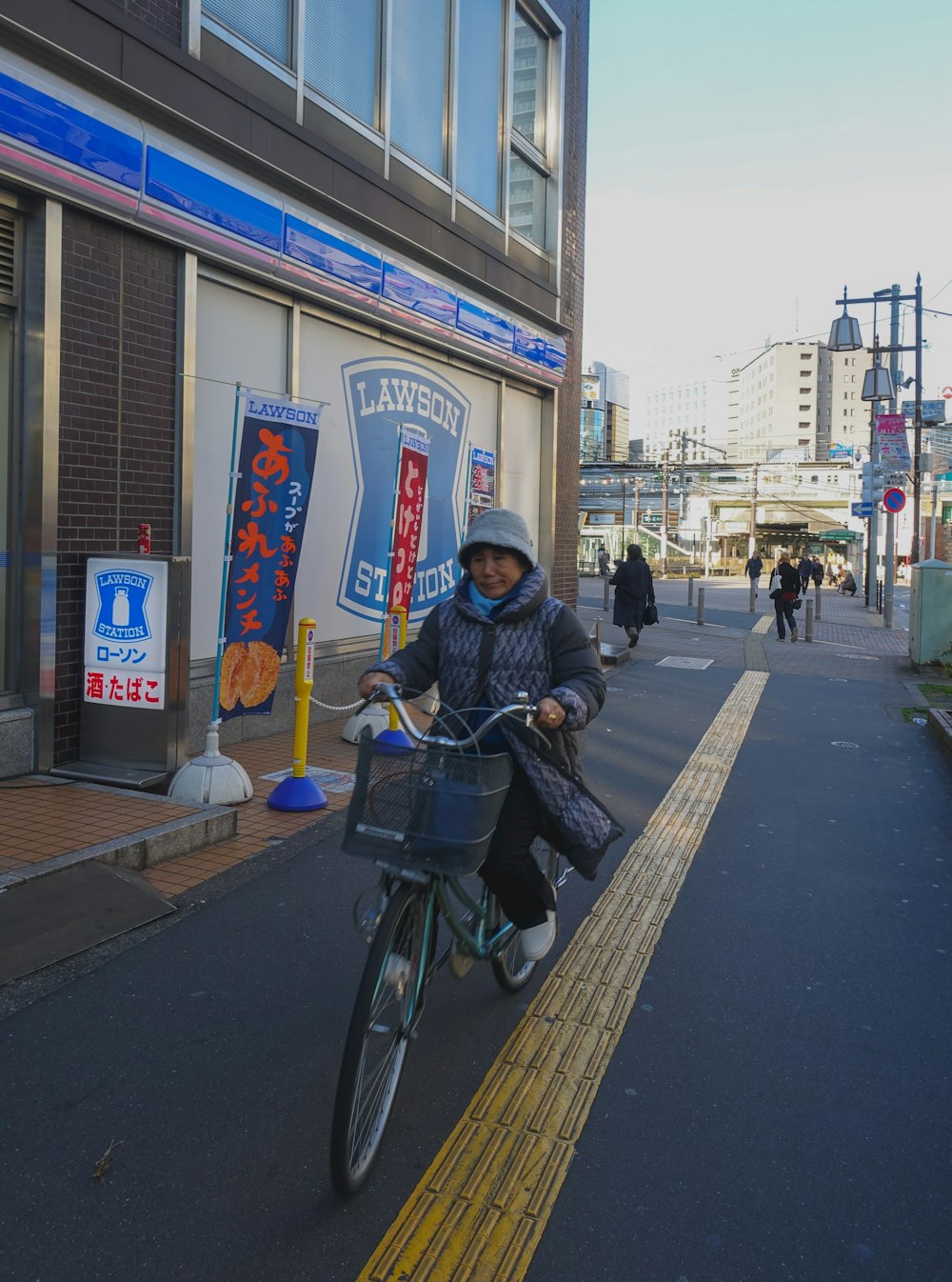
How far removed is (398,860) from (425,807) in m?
0.17


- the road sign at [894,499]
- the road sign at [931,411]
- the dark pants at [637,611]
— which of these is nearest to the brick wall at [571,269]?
the dark pants at [637,611]

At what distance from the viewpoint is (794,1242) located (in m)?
2.67

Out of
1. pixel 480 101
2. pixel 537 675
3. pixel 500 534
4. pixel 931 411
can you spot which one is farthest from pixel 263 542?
pixel 931 411

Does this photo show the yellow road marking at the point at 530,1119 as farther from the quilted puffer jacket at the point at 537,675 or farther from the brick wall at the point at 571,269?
the brick wall at the point at 571,269

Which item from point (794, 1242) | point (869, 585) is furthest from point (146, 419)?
point (869, 585)

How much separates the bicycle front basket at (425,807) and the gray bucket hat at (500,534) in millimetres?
908

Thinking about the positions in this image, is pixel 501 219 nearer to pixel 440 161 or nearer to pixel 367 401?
pixel 440 161

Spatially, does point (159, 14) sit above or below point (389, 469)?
above

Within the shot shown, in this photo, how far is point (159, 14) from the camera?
297 inches

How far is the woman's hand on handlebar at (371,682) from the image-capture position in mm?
3410

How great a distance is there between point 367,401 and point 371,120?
2.83 m

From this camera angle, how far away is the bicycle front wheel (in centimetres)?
265

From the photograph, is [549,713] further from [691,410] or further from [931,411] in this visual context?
[691,410]

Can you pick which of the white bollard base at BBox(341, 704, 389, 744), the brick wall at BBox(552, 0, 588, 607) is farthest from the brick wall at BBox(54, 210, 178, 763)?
the brick wall at BBox(552, 0, 588, 607)
